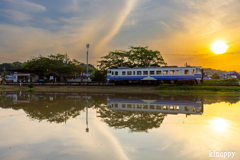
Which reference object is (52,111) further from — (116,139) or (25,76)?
(25,76)

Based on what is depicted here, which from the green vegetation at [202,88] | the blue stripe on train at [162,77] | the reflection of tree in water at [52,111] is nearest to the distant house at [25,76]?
the blue stripe on train at [162,77]

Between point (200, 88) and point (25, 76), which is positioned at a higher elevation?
point (25, 76)

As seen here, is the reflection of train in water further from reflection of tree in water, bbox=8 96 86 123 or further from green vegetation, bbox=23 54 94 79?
green vegetation, bbox=23 54 94 79

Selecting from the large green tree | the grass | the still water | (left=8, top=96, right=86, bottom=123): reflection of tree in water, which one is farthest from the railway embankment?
the large green tree

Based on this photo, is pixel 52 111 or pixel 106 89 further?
pixel 106 89

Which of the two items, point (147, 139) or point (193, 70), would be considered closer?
point (147, 139)

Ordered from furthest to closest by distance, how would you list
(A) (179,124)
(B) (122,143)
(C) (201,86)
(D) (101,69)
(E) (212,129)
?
(D) (101,69) → (C) (201,86) → (A) (179,124) → (E) (212,129) → (B) (122,143)

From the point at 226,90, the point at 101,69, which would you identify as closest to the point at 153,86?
the point at 226,90

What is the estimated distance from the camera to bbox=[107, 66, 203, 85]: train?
106 ft

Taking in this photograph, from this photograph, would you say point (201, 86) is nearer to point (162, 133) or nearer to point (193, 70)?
point (193, 70)

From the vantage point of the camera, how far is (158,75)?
34.2 m

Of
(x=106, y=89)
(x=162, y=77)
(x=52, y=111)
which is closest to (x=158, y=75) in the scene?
(x=162, y=77)

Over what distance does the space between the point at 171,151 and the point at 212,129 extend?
11.6 ft

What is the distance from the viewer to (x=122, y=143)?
6379mm
